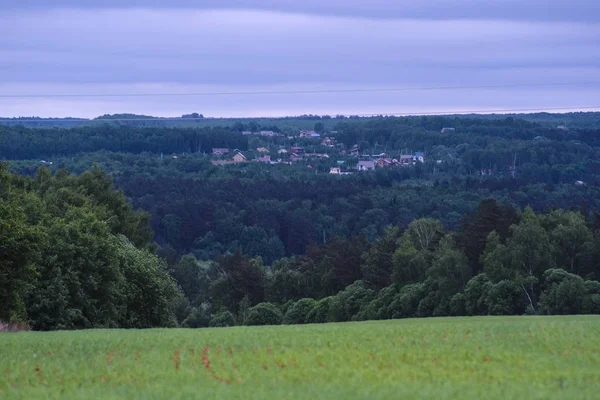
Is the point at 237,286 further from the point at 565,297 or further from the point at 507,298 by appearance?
the point at 565,297

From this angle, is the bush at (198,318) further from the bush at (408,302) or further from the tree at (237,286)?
the bush at (408,302)

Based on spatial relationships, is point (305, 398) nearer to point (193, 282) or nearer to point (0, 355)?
point (0, 355)

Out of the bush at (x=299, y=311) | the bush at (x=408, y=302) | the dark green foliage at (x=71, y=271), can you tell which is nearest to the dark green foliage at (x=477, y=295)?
the bush at (x=408, y=302)

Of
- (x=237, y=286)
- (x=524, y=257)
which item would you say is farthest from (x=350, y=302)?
(x=524, y=257)

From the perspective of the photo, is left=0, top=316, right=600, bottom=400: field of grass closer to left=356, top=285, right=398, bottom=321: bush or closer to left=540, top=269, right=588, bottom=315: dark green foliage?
left=540, top=269, right=588, bottom=315: dark green foliage

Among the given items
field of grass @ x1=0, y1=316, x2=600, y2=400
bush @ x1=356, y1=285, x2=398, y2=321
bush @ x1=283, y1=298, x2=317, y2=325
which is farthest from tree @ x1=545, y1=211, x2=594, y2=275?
field of grass @ x1=0, y1=316, x2=600, y2=400

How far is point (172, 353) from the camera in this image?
105ft

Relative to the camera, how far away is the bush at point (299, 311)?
382ft

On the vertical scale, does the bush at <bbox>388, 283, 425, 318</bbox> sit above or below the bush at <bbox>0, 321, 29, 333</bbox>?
below

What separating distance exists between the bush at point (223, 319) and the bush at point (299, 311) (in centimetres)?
618

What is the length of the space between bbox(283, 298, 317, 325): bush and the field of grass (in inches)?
3066

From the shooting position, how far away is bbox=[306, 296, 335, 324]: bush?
4545 inches

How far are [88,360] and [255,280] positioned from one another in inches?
3979

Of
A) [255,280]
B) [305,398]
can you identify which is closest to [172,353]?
[305,398]
